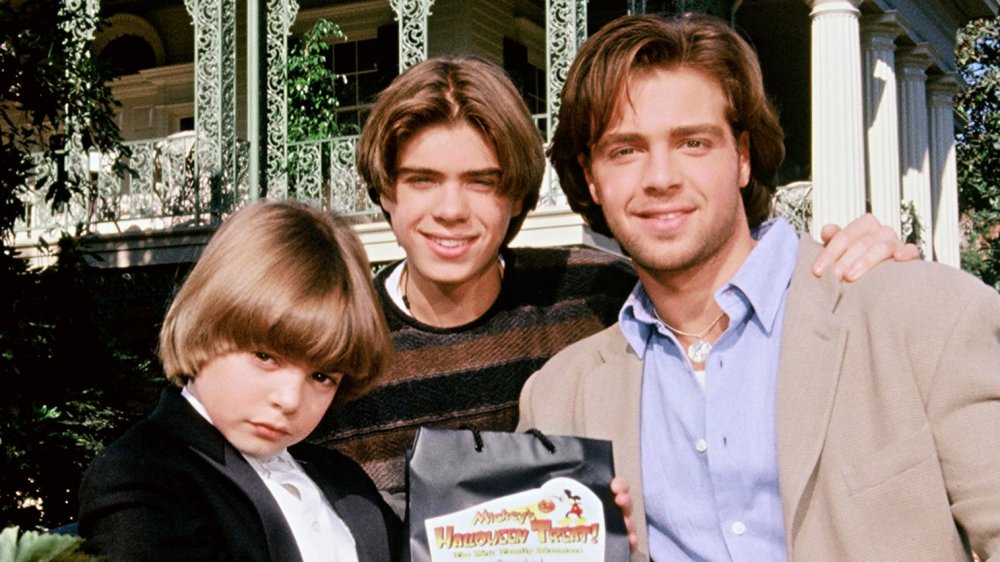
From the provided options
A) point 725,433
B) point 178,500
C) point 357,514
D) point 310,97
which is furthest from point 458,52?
point 178,500

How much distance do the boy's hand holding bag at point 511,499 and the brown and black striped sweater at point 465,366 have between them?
0.74 meters

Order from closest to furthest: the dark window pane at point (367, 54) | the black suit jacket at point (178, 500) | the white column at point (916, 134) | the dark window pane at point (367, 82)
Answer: the black suit jacket at point (178, 500) < the dark window pane at point (367, 82) < the dark window pane at point (367, 54) < the white column at point (916, 134)

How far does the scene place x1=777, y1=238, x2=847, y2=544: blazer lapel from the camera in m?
2.74

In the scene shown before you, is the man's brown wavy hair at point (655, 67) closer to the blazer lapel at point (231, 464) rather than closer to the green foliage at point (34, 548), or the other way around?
the blazer lapel at point (231, 464)

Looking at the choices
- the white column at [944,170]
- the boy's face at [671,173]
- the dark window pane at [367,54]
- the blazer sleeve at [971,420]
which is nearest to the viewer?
the blazer sleeve at [971,420]

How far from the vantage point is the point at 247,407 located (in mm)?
2408

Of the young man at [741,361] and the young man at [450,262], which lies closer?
the young man at [741,361]

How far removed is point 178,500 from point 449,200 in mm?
1333

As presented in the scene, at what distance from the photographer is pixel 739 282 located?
3.02m

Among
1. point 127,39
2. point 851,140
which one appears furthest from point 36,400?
point 127,39

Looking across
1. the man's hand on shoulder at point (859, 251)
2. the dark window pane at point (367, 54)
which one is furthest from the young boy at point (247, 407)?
the dark window pane at point (367, 54)

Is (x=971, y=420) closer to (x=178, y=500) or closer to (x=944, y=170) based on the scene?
(x=178, y=500)

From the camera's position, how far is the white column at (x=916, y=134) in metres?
20.7

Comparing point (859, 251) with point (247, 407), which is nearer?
point (247, 407)
